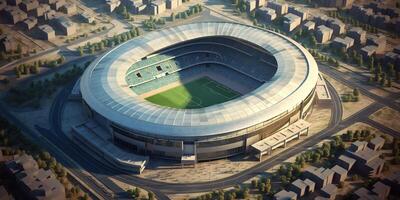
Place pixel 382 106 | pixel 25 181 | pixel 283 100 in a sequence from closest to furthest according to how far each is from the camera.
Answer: pixel 25 181 → pixel 283 100 → pixel 382 106

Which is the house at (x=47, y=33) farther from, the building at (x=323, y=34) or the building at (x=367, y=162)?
the building at (x=367, y=162)

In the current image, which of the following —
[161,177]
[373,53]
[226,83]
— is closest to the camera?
[161,177]

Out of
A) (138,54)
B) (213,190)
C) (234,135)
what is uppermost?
(138,54)

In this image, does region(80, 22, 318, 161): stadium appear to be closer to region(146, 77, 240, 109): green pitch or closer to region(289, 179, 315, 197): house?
Result: region(146, 77, 240, 109): green pitch

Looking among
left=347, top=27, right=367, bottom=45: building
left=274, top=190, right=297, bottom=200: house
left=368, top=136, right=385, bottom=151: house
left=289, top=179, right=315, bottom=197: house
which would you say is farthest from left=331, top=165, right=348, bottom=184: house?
left=347, top=27, right=367, bottom=45: building

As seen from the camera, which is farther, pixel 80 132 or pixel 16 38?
pixel 16 38

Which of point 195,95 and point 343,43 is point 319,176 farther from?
point 343,43

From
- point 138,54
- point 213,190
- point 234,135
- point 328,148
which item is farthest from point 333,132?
point 138,54

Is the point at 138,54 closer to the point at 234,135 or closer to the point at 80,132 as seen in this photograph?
the point at 80,132
